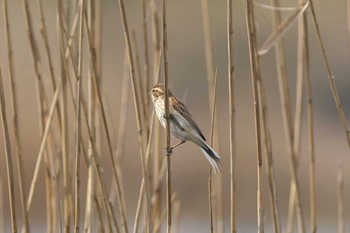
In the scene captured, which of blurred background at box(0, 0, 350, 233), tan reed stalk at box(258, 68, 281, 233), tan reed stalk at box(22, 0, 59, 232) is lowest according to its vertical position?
tan reed stalk at box(258, 68, 281, 233)

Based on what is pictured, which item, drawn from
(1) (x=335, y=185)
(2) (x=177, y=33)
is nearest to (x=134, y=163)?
(1) (x=335, y=185)

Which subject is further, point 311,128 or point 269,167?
point 311,128

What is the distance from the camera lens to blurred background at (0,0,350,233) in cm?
1185

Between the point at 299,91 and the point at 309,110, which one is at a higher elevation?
the point at 299,91

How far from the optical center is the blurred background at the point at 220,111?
1185cm

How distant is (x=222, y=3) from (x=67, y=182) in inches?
478

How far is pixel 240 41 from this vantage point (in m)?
15.4

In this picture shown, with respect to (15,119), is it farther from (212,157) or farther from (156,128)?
(212,157)

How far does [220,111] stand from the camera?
13.4 metres

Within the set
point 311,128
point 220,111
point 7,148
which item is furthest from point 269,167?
point 220,111

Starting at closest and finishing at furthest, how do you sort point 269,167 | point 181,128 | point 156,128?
point 269,167 → point 181,128 → point 156,128

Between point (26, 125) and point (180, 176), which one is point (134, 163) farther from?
point (26, 125)

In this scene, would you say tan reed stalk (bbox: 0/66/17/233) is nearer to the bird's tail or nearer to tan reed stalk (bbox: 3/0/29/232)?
tan reed stalk (bbox: 3/0/29/232)

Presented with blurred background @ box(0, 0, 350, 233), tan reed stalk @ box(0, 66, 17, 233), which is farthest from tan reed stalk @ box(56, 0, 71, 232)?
blurred background @ box(0, 0, 350, 233)
